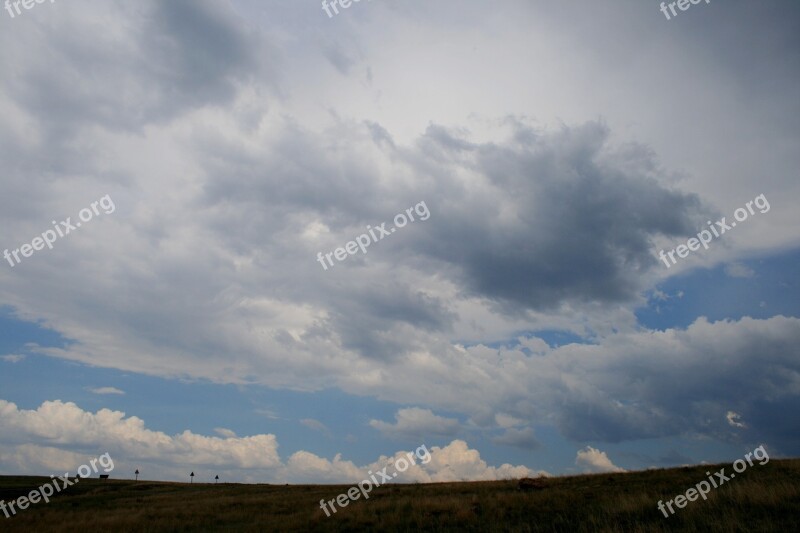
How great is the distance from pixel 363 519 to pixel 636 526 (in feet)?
37.7

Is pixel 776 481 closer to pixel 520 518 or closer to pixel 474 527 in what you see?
pixel 520 518

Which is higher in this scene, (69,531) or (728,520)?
(69,531)

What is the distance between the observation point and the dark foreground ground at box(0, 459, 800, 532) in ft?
53.8

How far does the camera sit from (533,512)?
20.4 meters

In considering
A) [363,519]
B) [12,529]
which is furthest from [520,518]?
[12,529]

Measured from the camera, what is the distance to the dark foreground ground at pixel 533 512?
1639 centimetres

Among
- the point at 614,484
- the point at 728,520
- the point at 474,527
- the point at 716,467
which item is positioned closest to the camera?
the point at 728,520

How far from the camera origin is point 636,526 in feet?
51.5

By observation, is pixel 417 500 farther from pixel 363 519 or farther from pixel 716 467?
pixel 716 467

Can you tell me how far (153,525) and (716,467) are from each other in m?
31.2

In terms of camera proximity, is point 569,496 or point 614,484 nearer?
point 569,496

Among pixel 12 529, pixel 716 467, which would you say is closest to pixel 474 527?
pixel 716 467

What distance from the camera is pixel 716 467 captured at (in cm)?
2905

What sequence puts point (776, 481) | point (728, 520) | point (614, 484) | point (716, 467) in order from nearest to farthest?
point (728, 520) < point (776, 481) < point (614, 484) < point (716, 467)
